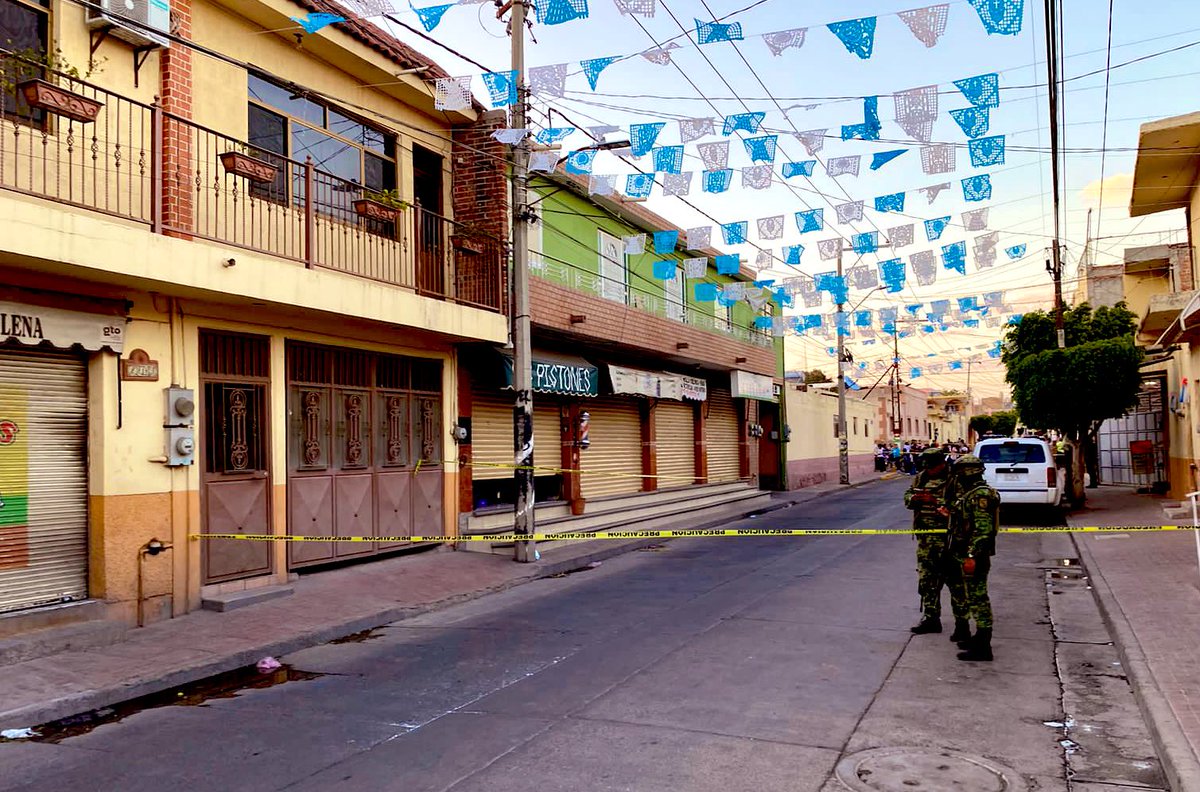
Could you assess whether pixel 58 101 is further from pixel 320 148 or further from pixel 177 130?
pixel 320 148

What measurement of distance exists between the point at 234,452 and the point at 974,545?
8117mm

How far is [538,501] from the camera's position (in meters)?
17.5

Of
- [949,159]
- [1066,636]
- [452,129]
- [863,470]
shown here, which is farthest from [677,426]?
[863,470]

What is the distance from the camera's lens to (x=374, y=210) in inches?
479

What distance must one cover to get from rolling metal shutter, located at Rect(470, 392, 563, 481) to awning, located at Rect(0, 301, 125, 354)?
683 cm

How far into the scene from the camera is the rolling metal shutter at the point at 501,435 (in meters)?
15.7

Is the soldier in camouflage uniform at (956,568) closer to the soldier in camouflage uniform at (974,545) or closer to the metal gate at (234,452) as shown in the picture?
the soldier in camouflage uniform at (974,545)

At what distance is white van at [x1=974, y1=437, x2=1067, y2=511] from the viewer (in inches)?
734

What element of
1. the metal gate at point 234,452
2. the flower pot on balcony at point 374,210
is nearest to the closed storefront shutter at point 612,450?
the flower pot on balcony at point 374,210

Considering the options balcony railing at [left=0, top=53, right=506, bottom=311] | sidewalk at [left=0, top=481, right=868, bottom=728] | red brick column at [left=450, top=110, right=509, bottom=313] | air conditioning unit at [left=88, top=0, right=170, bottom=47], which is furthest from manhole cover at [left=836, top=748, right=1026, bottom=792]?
red brick column at [left=450, top=110, right=509, bottom=313]

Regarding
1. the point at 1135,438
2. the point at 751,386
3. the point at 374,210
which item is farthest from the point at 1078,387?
the point at 374,210

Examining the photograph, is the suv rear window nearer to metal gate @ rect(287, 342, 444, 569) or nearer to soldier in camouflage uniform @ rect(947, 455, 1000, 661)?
metal gate @ rect(287, 342, 444, 569)

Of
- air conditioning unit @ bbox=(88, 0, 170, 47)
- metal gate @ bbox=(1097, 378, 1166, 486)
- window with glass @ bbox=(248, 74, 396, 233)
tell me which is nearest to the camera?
air conditioning unit @ bbox=(88, 0, 170, 47)

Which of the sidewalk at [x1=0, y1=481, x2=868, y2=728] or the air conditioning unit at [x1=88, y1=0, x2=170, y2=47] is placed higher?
the air conditioning unit at [x1=88, y1=0, x2=170, y2=47]
